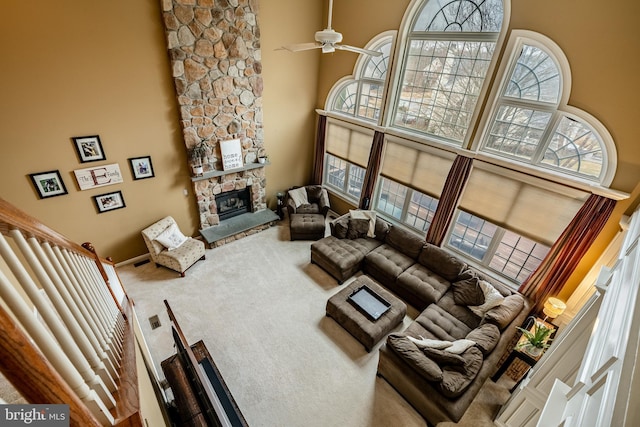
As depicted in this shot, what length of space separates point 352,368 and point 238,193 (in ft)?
Answer: 13.9

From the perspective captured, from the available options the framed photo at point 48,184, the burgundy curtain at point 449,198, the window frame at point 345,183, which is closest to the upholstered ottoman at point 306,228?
the window frame at point 345,183

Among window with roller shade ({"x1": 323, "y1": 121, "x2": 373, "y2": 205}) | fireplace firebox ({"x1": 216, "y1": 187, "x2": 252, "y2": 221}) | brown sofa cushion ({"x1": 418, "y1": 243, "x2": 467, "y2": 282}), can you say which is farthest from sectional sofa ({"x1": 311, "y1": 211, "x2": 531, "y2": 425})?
fireplace firebox ({"x1": 216, "y1": 187, "x2": 252, "y2": 221})

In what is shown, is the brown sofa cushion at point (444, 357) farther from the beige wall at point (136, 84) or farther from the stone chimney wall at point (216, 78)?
the stone chimney wall at point (216, 78)

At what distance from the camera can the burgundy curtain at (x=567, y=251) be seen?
3350 mm

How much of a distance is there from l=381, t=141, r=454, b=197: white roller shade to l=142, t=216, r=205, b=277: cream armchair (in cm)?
403

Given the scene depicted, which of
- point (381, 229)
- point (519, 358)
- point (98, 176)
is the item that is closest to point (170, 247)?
point (98, 176)

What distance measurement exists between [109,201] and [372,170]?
4.81m

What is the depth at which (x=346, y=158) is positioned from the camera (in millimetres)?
6434

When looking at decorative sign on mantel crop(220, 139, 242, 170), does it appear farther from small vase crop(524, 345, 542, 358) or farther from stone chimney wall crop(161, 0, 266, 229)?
small vase crop(524, 345, 542, 358)

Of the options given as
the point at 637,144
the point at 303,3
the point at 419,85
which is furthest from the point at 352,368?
the point at 303,3

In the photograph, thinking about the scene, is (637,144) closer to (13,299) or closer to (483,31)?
(483,31)

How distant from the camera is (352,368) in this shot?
3.75 meters

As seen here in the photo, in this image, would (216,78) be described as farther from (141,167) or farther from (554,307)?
(554,307)

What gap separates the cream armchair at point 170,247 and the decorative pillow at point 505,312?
4864 millimetres
